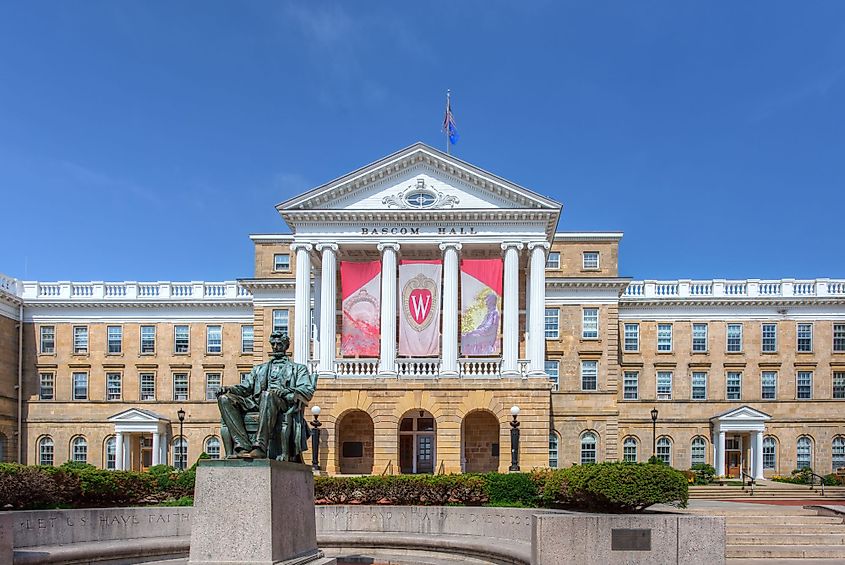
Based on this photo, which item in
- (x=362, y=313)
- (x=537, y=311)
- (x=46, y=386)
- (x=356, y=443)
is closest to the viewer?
(x=362, y=313)

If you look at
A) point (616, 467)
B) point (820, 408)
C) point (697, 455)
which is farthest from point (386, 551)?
point (820, 408)

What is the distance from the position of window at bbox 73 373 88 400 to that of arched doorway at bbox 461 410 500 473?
94.0 feet

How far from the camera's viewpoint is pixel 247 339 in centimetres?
6141

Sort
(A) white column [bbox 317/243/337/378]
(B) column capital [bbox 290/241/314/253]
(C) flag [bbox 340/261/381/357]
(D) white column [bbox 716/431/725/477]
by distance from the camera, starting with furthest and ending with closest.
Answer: (D) white column [bbox 716/431/725/477]
(B) column capital [bbox 290/241/314/253]
(A) white column [bbox 317/243/337/378]
(C) flag [bbox 340/261/381/357]

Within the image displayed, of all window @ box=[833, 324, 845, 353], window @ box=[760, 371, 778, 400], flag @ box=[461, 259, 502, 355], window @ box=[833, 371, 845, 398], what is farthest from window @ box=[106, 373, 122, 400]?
window @ box=[833, 324, 845, 353]

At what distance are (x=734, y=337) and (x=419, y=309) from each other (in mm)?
26135

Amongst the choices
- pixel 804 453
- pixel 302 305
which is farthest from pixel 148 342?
pixel 804 453

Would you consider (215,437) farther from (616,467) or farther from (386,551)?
(616,467)

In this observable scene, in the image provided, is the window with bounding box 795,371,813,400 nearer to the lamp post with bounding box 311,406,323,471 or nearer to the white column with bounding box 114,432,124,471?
the lamp post with bounding box 311,406,323,471

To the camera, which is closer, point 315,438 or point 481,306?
point 315,438

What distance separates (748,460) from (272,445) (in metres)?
51.9

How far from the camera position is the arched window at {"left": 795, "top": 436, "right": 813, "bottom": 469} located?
58469 mm

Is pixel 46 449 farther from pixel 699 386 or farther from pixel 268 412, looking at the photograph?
pixel 268 412

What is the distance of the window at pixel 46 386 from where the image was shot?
61188 mm
